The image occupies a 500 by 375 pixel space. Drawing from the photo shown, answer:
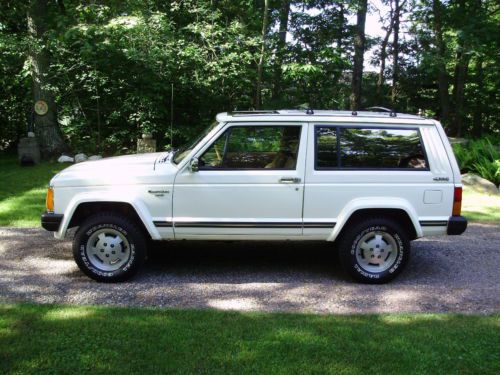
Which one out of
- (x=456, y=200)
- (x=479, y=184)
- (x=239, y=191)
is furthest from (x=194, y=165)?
(x=479, y=184)

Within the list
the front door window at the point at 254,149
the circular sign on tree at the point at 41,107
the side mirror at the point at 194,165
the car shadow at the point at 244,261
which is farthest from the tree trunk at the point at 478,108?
the side mirror at the point at 194,165

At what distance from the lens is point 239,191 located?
17.1 feet

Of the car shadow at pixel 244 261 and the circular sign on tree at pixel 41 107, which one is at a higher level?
the circular sign on tree at pixel 41 107

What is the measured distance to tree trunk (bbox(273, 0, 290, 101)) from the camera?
14.6 m

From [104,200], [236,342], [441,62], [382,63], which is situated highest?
[382,63]

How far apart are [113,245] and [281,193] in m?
1.83

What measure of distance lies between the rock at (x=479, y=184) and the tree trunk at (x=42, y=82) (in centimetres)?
1065

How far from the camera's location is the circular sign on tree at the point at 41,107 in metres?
13.8

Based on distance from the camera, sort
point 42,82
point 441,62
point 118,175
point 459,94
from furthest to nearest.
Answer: point 459,94 → point 441,62 → point 42,82 → point 118,175

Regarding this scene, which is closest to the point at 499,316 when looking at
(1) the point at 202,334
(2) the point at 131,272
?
(1) the point at 202,334

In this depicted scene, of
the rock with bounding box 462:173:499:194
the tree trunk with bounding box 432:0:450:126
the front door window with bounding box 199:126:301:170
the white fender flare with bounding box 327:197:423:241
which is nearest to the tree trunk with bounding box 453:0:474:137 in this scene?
the tree trunk with bounding box 432:0:450:126

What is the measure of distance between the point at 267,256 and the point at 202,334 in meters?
2.46

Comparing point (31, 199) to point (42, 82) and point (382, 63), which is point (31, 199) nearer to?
point (42, 82)

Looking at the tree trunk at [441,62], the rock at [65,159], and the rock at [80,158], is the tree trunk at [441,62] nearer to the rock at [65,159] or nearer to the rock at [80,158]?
the rock at [80,158]
